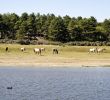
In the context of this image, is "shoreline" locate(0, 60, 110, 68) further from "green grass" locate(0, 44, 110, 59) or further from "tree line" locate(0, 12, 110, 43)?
"tree line" locate(0, 12, 110, 43)

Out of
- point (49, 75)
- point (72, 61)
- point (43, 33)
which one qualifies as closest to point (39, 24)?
point (43, 33)

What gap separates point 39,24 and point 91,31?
18.2m

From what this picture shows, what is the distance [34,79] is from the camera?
148 feet

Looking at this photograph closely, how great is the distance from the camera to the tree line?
4791 inches

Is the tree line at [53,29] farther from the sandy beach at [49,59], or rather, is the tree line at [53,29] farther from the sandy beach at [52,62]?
the sandy beach at [52,62]

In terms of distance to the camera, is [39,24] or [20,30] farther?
[39,24]

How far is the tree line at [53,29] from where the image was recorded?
121688mm

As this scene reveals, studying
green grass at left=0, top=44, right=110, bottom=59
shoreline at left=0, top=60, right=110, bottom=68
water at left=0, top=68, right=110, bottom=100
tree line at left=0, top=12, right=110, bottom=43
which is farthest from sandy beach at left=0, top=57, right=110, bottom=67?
tree line at left=0, top=12, right=110, bottom=43

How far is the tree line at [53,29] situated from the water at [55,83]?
212 ft

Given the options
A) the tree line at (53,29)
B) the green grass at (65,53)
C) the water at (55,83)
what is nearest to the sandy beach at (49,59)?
the green grass at (65,53)

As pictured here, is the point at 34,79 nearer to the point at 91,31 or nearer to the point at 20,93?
the point at 20,93

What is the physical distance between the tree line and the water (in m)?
64.5

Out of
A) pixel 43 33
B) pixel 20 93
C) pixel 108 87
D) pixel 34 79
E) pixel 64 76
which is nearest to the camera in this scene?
pixel 20 93

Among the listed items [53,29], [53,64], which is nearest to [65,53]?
[53,64]
